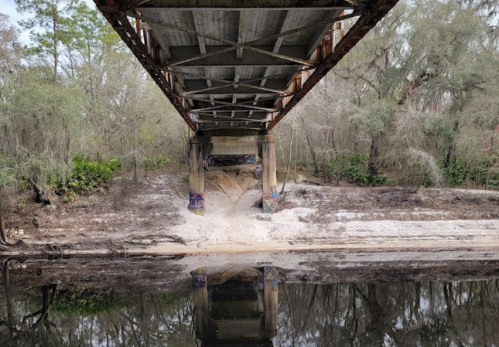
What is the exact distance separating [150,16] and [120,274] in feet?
33.6

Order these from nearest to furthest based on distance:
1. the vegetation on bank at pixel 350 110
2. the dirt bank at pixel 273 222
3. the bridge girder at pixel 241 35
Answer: the bridge girder at pixel 241 35 < the dirt bank at pixel 273 222 < the vegetation on bank at pixel 350 110

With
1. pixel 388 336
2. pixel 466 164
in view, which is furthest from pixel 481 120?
pixel 388 336

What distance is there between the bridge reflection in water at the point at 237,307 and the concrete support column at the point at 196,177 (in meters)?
6.08

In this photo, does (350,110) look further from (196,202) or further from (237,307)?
(237,307)

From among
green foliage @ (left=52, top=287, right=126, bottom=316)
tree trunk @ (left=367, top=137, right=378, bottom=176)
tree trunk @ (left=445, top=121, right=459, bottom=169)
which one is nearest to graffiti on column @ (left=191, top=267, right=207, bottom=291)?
green foliage @ (left=52, top=287, right=126, bottom=316)

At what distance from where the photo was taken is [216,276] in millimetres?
12812

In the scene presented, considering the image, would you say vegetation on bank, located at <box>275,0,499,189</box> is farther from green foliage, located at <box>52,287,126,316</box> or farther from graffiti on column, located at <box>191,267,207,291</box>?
green foliage, located at <box>52,287,126,316</box>

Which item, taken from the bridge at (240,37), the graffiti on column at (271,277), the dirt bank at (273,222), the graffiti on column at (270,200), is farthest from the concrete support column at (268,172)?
the bridge at (240,37)

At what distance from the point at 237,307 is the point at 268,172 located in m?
10.3

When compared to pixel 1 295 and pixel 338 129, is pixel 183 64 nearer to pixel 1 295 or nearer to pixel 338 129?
pixel 1 295

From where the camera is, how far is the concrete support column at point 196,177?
19312 millimetres

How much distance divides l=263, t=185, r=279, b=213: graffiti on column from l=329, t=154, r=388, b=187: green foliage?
215 inches

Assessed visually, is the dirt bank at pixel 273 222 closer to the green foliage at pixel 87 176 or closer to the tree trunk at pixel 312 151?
the green foliage at pixel 87 176

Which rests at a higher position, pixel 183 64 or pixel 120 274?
pixel 183 64
